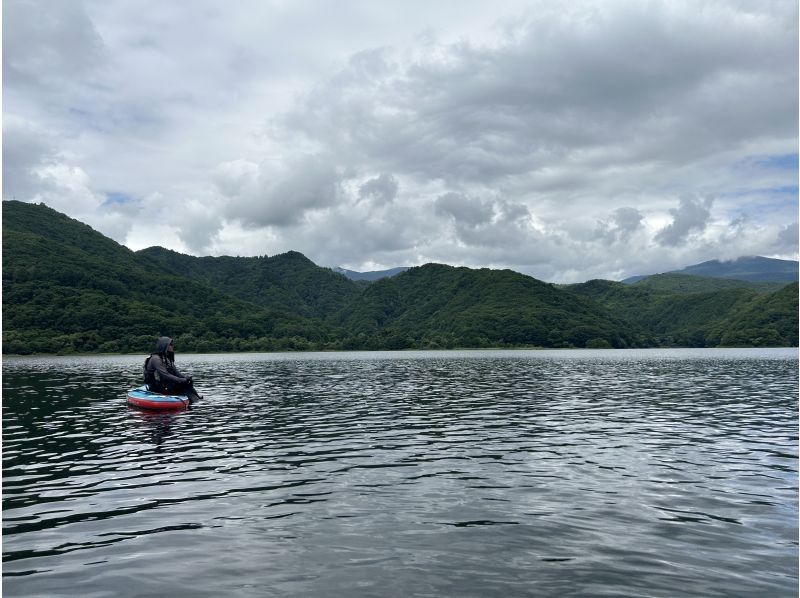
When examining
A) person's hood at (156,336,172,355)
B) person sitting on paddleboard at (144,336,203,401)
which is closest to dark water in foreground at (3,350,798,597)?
person sitting on paddleboard at (144,336,203,401)

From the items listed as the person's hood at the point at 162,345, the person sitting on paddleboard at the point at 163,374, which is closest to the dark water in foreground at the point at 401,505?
the person sitting on paddleboard at the point at 163,374

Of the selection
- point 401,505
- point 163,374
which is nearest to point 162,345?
point 163,374

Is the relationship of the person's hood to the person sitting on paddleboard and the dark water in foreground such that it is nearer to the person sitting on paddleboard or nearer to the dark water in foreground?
the person sitting on paddleboard

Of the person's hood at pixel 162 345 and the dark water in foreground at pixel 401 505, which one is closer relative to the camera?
the dark water in foreground at pixel 401 505

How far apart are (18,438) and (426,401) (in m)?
30.2

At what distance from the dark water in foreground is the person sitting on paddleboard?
4031 mm

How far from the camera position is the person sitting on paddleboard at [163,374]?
4275cm

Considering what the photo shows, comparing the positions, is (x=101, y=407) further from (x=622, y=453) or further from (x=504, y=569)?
(x=504, y=569)

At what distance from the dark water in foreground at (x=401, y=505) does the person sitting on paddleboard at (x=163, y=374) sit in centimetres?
403

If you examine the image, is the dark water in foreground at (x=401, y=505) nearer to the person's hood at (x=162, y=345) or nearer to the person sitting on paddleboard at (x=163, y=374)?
the person sitting on paddleboard at (x=163, y=374)

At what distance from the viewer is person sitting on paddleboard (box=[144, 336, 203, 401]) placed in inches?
1683

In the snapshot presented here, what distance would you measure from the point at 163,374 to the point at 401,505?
30218 millimetres

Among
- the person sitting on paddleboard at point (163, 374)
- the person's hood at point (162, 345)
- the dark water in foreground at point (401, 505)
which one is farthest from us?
the person sitting on paddleboard at point (163, 374)

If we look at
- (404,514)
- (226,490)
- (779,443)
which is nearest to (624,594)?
(404,514)
